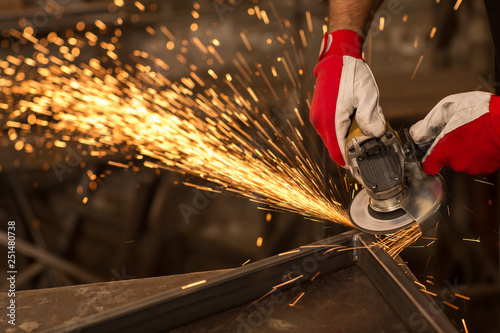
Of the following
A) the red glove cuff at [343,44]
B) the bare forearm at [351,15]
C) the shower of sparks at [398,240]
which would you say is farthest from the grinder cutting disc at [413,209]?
the bare forearm at [351,15]

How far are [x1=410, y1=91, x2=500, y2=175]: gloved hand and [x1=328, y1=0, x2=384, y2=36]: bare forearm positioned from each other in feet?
1.54

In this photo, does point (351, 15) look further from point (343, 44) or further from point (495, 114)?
point (495, 114)

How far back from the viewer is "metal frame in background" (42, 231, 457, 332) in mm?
1177

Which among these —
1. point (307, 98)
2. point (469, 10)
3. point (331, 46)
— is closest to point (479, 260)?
point (307, 98)

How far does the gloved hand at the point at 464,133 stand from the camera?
1.42m

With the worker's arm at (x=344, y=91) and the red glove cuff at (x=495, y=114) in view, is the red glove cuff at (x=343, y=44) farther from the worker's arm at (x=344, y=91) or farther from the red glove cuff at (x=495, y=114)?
the red glove cuff at (x=495, y=114)

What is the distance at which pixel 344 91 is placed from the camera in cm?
153

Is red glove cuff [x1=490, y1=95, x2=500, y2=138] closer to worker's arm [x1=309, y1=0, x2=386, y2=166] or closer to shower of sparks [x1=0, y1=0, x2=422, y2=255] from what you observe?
worker's arm [x1=309, y1=0, x2=386, y2=166]

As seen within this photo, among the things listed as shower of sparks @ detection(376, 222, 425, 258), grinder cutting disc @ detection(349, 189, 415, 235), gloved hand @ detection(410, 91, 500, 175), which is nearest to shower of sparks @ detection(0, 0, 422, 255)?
shower of sparks @ detection(376, 222, 425, 258)

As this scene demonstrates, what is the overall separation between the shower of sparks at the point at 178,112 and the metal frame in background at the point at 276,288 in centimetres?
54

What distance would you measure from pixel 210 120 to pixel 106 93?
37.0 inches

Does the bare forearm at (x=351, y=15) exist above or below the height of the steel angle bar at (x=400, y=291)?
above

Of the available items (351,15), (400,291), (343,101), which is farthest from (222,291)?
(351,15)

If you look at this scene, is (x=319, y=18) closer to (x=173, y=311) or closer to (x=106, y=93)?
(x=106, y=93)
